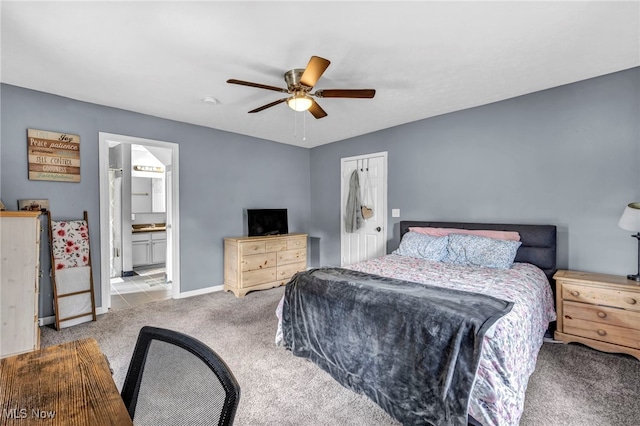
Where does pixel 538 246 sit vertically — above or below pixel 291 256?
above

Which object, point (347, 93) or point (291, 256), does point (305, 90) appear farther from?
point (291, 256)

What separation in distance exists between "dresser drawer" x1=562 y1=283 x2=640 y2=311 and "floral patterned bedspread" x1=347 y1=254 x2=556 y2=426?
17 cm

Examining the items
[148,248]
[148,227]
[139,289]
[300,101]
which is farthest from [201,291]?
[300,101]

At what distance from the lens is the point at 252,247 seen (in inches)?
168

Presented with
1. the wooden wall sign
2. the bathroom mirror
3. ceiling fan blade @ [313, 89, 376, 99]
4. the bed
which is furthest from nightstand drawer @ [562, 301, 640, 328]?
the bathroom mirror

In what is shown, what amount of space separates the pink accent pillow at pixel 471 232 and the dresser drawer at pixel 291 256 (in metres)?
1.89

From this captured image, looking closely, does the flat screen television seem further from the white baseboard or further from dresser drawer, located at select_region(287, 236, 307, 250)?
the white baseboard

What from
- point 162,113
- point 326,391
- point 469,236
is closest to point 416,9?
point 469,236

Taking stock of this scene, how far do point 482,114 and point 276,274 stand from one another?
11.7ft

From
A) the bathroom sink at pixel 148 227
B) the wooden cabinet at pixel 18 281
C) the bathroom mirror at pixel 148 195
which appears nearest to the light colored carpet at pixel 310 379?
the wooden cabinet at pixel 18 281

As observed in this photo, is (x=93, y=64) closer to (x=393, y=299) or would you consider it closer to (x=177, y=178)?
(x=177, y=178)

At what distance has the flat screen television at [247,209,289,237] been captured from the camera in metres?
4.61

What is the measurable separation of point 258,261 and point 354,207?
174 centimetres

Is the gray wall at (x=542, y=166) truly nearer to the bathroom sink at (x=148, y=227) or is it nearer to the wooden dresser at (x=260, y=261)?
the wooden dresser at (x=260, y=261)
